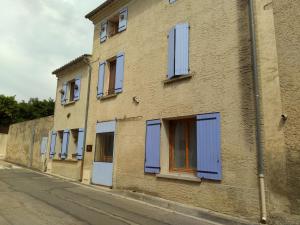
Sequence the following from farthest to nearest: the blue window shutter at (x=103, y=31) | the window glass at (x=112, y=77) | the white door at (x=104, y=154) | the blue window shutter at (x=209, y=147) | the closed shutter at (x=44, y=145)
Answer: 1. the closed shutter at (x=44, y=145)
2. the blue window shutter at (x=103, y=31)
3. the window glass at (x=112, y=77)
4. the white door at (x=104, y=154)
5. the blue window shutter at (x=209, y=147)

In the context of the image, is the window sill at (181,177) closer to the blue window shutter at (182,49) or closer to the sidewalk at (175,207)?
the sidewalk at (175,207)

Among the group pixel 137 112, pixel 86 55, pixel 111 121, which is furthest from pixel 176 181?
pixel 86 55

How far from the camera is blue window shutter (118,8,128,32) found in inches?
468

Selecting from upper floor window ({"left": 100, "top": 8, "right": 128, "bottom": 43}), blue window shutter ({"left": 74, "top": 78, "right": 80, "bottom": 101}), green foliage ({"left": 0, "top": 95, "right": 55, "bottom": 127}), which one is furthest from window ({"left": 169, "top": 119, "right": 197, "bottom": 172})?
green foliage ({"left": 0, "top": 95, "right": 55, "bottom": 127})

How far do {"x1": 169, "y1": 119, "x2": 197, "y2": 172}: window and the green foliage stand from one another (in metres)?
27.7

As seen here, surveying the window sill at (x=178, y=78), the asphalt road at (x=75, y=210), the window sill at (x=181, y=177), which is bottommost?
the asphalt road at (x=75, y=210)

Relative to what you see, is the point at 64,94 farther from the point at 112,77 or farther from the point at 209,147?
the point at 209,147

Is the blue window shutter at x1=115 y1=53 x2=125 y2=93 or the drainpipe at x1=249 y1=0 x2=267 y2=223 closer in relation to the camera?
the drainpipe at x1=249 y1=0 x2=267 y2=223

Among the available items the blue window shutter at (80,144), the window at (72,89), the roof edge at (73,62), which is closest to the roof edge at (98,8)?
the roof edge at (73,62)

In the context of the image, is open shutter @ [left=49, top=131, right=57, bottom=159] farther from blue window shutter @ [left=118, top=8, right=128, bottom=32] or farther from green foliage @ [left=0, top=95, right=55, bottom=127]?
green foliage @ [left=0, top=95, right=55, bottom=127]

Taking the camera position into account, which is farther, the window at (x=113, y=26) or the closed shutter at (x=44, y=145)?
the closed shutter at (x=44, y=145)

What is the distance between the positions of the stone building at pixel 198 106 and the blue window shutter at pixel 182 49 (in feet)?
0.11

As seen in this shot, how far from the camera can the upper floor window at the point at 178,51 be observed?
28.9 feet

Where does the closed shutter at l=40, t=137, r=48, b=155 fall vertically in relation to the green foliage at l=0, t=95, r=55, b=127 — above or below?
below
